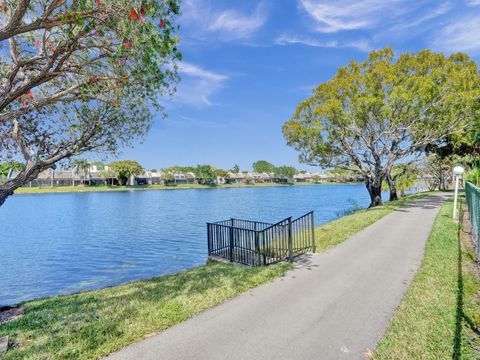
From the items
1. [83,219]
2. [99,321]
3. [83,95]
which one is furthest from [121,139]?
[83,219]

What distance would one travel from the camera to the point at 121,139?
11031 millimetres

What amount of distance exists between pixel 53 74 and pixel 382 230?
516 inches

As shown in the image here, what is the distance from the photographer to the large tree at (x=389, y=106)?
65.2ft

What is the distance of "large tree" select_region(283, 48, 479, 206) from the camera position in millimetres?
19875

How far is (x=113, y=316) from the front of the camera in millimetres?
4980

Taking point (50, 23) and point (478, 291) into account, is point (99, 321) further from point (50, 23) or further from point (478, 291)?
point (478, 291)

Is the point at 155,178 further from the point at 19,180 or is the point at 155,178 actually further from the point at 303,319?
the point at 303,319

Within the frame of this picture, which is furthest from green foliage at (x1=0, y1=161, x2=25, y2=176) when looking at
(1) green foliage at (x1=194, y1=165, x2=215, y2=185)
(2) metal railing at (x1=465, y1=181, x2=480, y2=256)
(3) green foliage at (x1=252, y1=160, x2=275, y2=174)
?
(3) green foliage at (x1=252, y1=160, x2=275, y2=174)

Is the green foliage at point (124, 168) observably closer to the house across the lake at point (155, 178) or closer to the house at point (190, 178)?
the house across the lake at point (155, 178)

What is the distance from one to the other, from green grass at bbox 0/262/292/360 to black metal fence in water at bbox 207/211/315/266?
5.50 feet

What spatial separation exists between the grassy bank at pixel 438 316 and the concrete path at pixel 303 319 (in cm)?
22

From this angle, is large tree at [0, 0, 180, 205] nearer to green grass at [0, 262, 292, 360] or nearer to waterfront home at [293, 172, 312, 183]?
green grass at [0, 262, 292, 360]

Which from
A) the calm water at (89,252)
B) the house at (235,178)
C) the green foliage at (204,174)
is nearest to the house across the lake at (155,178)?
the house at (235,178)

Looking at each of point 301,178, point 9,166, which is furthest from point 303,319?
point 301,178
